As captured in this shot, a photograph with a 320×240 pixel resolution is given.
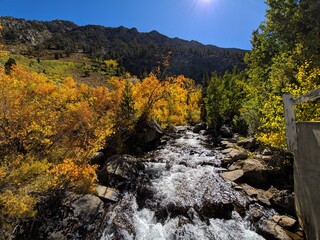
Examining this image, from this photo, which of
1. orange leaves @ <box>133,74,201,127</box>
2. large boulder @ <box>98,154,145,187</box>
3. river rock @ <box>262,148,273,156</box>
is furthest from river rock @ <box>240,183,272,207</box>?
orange leaves @ <box>133,74,201,127</box>

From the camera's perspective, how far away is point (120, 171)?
50.2 ft

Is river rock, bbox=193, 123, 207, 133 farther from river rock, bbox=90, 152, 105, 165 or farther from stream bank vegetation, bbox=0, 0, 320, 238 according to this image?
river rock, bbox=90, 152, 105, 165

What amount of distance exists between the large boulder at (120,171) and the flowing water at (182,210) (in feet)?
4.01

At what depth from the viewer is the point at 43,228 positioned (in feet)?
31.0

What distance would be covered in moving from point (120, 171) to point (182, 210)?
5.96 metres

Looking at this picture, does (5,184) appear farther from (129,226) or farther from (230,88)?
(230,88)

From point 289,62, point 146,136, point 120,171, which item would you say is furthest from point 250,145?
point 120,171

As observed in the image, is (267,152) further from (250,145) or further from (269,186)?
(269,186)

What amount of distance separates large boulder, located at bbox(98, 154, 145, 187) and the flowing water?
4.01ft

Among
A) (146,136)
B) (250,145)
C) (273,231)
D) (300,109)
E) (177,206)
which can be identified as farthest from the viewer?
(146,136)

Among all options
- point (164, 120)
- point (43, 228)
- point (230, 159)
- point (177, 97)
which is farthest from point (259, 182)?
point (177, 97)

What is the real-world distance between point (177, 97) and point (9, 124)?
4447 cm

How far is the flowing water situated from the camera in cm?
949

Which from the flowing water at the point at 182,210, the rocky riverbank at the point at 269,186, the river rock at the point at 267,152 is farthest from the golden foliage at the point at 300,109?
the river rock at the point at 267,152
